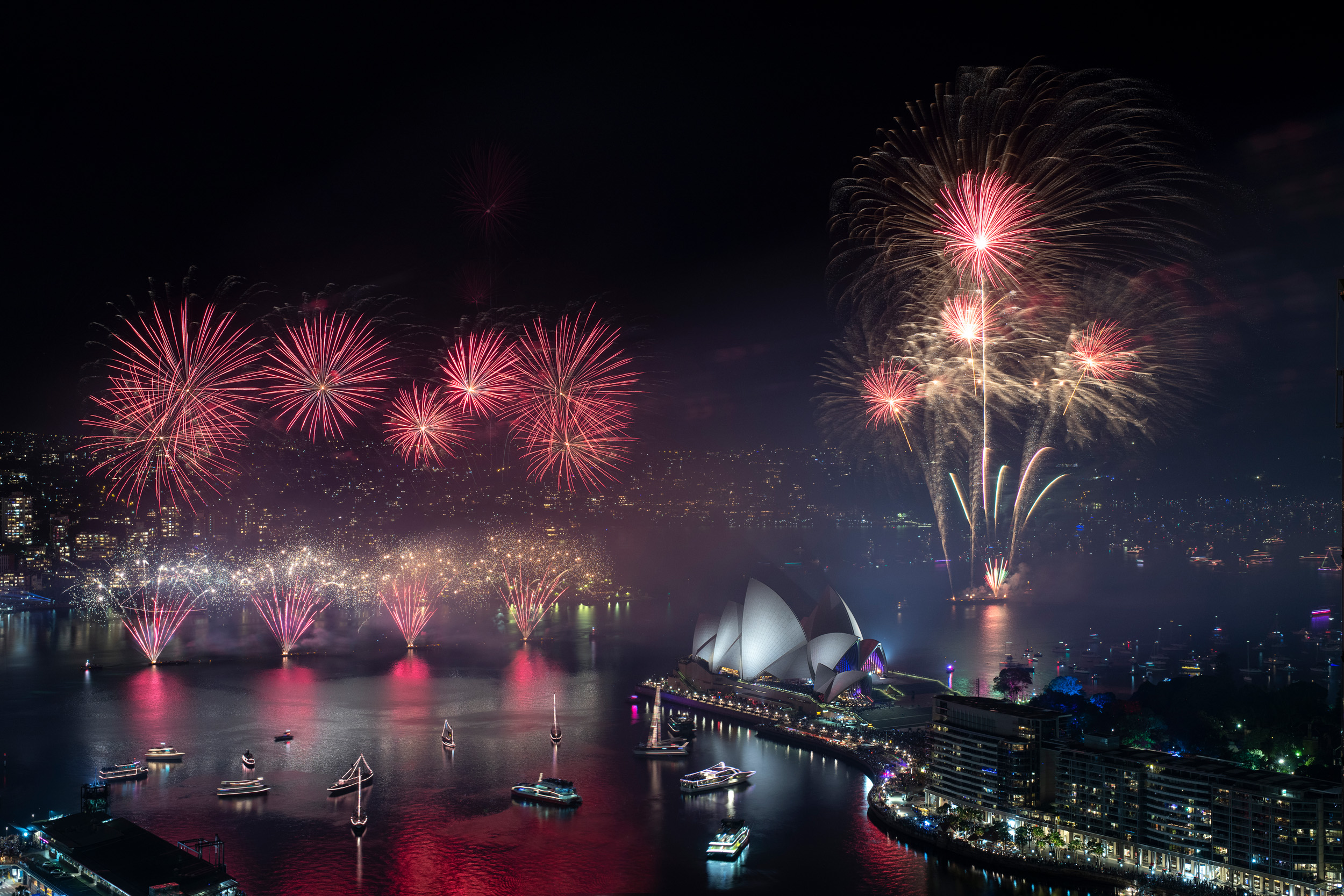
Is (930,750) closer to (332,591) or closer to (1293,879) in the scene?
(1293,879)

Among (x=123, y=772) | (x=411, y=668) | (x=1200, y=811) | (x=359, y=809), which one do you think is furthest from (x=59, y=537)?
(x=1200, y=811)

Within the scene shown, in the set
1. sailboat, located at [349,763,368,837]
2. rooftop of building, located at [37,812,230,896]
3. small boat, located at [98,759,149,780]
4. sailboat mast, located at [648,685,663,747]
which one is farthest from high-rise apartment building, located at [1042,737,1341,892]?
small boat, located at [98,759,149,780]

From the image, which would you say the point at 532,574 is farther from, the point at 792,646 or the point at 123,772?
the point at 123,772

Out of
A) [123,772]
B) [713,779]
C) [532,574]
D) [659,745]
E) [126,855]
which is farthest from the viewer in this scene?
[532,574]

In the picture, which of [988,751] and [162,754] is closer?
[988,751]

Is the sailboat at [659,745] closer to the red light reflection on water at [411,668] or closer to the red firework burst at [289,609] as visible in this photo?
the red light reflection on water at [411,668]

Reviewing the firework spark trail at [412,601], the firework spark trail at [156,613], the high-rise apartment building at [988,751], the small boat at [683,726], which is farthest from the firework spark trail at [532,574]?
the high-rise apartment building at [988,751]

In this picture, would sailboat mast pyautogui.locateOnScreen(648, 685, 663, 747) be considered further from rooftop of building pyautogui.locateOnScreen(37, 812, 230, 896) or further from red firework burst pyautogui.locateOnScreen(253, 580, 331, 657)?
red firework burst pyautogui.locateOnScreen(253, 580, 331, 657)
